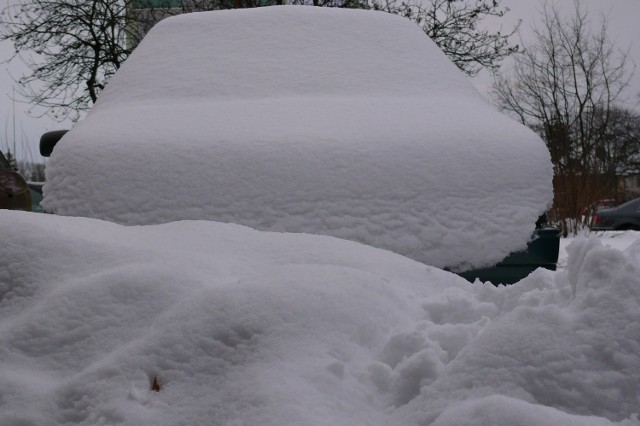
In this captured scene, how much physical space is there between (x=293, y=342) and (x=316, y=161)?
Answer: 1.23m

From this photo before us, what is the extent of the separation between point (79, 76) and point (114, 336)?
13460 mm

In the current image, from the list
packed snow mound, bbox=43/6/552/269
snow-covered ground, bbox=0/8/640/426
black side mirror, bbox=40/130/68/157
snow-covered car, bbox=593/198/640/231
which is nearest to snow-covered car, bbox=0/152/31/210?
black side mirror, bbox=40/130/68/157

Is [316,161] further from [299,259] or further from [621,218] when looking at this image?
[621,218]

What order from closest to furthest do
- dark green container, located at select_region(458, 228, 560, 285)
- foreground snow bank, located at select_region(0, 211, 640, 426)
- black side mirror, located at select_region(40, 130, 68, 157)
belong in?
foreground snow bank, located at select_region(0, 211, 640, 426)
dark green container, located at select_region(458, 228, 560, 285)
black side mirror, located at select_region(40, 130, 68, 157)

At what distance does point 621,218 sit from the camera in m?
Answer: 14.3

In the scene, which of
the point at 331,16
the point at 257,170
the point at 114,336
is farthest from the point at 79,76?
the point at 114,336

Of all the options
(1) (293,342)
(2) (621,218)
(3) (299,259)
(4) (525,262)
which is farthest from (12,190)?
(2) (621,218)

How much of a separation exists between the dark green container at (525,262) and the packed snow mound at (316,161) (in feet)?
0.22

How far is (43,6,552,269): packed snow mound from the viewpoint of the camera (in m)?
2.56

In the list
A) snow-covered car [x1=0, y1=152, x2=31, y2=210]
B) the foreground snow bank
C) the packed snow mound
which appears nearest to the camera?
the foreground snow bank

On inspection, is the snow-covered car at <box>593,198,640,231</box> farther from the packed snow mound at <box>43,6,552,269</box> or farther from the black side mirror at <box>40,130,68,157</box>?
the black side mirror at <box>40,130,68,157</box>

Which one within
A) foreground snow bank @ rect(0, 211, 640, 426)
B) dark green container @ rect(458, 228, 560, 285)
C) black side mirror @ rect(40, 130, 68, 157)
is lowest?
dark green container @ rect(458, 228, 560, 285)

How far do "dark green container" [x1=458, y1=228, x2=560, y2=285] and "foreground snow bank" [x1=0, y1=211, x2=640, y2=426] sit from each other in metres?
0.91

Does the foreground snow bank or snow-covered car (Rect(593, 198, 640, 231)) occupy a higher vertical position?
the foreground snow bank
